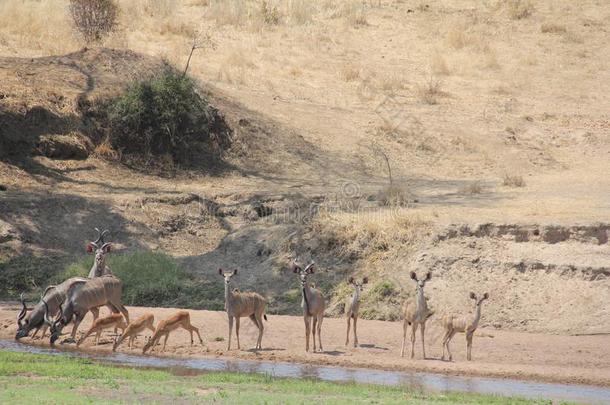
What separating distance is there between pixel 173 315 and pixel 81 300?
173cm

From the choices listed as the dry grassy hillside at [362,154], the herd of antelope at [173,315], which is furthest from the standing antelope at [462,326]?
the dry grassy hillside at [362,154]

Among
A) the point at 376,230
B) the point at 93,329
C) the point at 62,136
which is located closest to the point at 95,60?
the point at 62,136

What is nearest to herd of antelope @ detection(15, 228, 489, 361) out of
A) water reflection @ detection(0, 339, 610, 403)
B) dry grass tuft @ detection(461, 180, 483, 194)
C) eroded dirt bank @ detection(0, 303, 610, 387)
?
eroded dirt bank @ detection(0, 303, 610, 387)

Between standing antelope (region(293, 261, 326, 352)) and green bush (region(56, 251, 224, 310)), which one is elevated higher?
green bush (region(56, 251, 224, 310))

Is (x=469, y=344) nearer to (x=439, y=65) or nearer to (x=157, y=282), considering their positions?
(x=157, y=282)

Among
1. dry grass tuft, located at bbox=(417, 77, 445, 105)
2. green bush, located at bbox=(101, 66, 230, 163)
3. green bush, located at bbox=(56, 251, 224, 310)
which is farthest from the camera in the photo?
dry grass tuft, located at bbox=(417, 77, 445, 105)

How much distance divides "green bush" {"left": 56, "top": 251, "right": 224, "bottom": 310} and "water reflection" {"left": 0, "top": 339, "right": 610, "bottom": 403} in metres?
3.95

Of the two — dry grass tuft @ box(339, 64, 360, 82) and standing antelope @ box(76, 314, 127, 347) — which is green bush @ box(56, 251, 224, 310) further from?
dry grass tuft @ box(339, 64, 360, 82)

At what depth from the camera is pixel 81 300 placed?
20031 millimetres

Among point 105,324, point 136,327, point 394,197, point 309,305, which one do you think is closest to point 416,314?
point 309,305

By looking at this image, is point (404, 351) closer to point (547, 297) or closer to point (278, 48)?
point (547, 297)

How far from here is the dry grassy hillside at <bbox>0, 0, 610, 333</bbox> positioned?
22719 millimetres

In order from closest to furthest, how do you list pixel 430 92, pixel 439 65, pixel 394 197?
pixel 394 197 → pixel 430 92 → pixel 439 65

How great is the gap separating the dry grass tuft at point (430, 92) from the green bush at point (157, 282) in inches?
614
